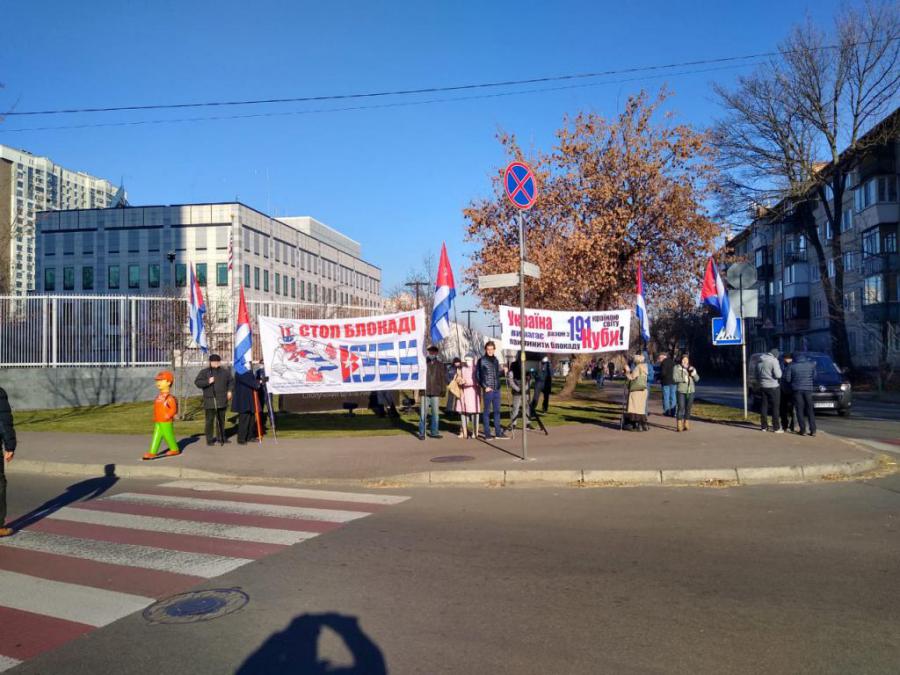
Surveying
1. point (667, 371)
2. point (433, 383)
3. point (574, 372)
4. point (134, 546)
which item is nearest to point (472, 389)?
point (433, 383)

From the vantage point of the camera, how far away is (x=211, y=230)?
254ft

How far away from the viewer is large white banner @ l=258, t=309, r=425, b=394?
13.9 metres

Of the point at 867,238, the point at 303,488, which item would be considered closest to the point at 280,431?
the point at 303,488

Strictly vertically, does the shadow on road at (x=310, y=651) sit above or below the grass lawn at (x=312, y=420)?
below

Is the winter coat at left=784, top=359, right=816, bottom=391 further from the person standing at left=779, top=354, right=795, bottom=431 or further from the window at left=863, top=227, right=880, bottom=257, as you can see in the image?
the window at left=863, top=227, right=880, bottom=257

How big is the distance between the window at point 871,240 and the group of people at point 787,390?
34129 millimetres

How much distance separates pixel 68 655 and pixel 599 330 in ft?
40.7

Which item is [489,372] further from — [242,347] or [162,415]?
[162,415]

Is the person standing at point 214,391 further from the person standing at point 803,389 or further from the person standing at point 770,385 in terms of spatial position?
the person standing at point 803,389

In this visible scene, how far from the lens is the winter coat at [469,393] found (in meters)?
14.2

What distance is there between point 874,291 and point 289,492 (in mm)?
43101

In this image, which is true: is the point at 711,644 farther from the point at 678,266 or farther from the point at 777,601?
the point at 678,266

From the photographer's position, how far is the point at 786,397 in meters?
14.8

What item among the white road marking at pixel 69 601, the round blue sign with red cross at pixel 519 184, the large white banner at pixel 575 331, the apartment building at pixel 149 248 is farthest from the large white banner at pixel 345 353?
the apartment building at pixel 149 248
